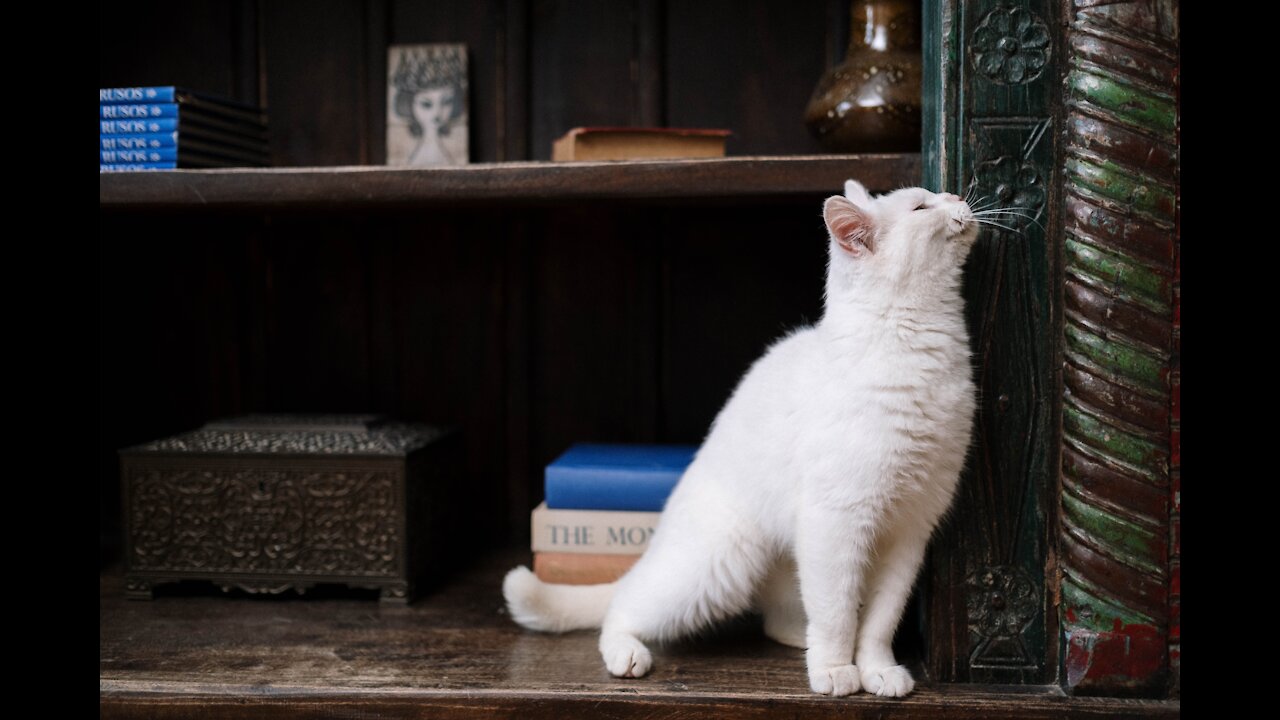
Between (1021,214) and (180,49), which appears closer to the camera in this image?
(1021,214)

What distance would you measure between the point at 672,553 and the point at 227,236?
1.20 meters

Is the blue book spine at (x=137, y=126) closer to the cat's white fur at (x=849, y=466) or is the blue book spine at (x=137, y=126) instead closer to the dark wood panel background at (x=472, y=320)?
the dark wood panel background at (x=472, y=320)

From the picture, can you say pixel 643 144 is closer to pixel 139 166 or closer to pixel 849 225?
pixel 849 225

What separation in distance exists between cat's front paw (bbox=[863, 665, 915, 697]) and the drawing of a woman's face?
1.24 m

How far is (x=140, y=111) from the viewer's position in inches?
54.9

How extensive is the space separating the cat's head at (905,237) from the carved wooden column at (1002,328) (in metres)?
0.08

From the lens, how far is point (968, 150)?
3.64ft

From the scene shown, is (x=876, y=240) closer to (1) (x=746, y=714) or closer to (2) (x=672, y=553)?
(2) (x=672, y=553)

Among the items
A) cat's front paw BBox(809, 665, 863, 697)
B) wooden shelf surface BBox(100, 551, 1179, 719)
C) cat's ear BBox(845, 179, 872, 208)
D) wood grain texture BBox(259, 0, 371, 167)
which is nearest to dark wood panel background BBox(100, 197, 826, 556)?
wood grain texture BBox(259, 0, 371, 167)

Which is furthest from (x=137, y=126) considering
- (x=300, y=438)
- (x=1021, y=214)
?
(x=1021, y=214)

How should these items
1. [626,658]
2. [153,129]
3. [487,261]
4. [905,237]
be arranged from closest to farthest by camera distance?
[905,237] → [626,658] → [153,129] → [487,261]

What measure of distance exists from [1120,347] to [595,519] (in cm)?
80

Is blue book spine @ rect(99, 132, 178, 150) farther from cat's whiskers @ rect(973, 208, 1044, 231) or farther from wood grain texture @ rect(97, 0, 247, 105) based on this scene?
cat's whiskers @ rect(973, 208, 1044, 231)

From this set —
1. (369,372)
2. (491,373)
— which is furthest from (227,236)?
(491,373)
